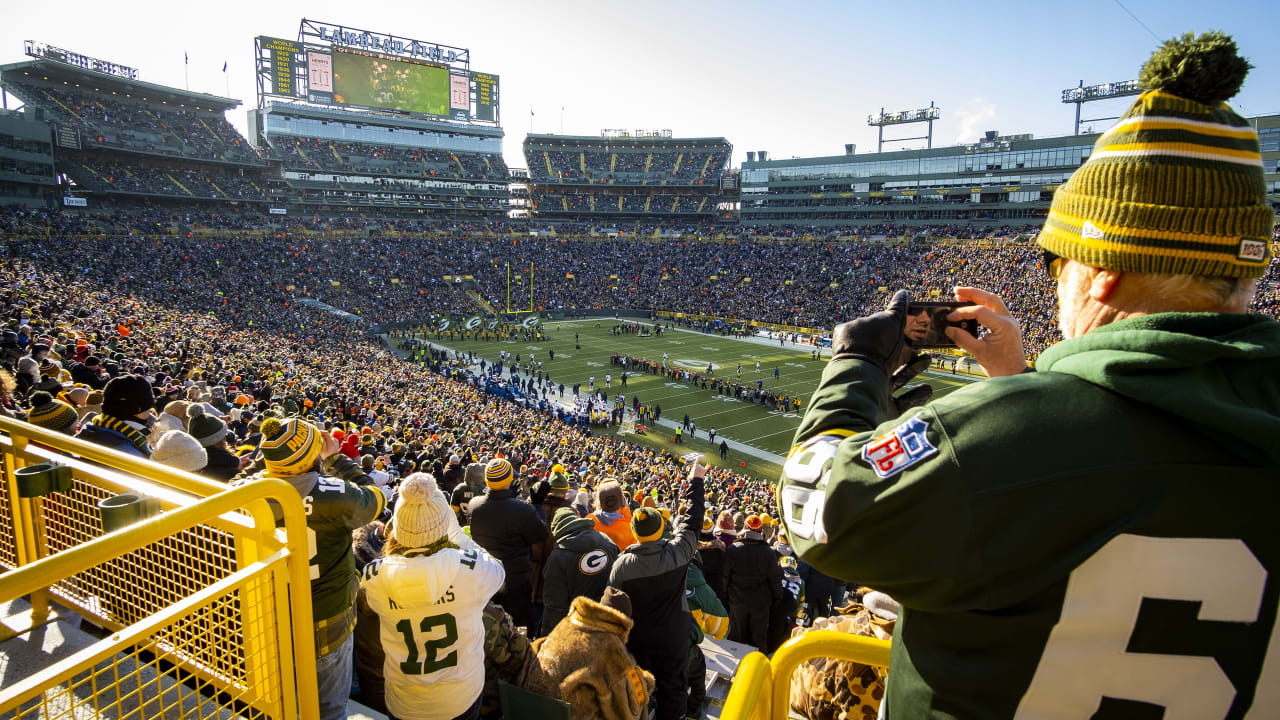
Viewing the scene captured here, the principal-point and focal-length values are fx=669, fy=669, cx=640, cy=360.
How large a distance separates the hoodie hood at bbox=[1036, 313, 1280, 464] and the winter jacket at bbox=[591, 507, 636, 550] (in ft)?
15.5

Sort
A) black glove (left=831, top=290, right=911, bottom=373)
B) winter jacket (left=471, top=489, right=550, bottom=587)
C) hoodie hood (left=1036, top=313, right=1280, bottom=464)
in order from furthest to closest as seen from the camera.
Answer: winter jacket (left=471, top=489, right=550, bottom=587) < black glove (left=831, top=290, right=911, bottom=373) < hoodie hood (left=1036, top=313, right=1280, bottom=464)

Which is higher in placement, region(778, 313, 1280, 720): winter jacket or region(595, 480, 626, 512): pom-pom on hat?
region(778, 313, 1280, 720): winter jacket

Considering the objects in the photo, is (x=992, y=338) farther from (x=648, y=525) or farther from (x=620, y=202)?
(x=620, y=202)

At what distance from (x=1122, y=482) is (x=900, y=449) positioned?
36 centimetres

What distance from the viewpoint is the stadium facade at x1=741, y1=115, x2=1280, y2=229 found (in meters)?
59.8

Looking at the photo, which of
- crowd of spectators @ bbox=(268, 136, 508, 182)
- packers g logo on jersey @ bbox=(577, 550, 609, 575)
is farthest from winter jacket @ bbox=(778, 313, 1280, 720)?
crowd of spectators @ bbox=(268, 136, 508, 182)

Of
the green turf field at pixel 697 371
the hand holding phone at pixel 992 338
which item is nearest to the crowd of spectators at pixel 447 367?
the hand holding phone at pixel 992 338

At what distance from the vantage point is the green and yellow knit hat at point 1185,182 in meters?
1.33

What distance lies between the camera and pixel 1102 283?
1454 millimetres

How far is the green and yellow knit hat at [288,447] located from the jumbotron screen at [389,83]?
78743 millimetres

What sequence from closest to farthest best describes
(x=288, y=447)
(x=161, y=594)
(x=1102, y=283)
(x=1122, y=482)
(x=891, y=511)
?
(x=1122, y=482)
(x=891, y=511)
(x=1102, y=283)
(x=161, y=594)
(x=288, y=447)

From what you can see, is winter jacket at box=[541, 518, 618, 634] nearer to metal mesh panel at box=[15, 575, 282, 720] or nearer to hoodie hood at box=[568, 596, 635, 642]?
hoodie hood at box=[568, 596, 635, 642]

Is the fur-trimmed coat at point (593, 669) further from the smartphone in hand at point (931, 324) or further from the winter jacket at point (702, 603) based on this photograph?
the smartphone in hand at point (931, 324)

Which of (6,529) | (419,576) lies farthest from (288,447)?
(6,529)
